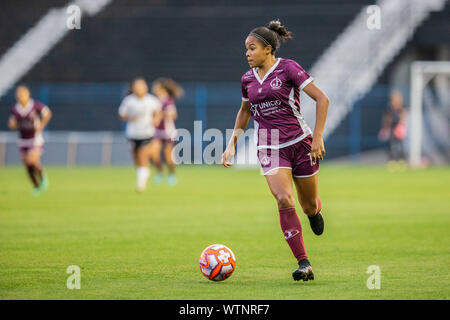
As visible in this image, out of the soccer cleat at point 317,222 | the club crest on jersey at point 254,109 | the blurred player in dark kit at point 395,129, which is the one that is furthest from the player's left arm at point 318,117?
the blurred player in dark kit at point 395,129

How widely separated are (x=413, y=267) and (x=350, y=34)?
1001 inches

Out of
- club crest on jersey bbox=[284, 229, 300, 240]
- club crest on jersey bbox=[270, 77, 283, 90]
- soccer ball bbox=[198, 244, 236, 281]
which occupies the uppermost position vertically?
club crest on jersey bbox=[270, 77, 283, 90]

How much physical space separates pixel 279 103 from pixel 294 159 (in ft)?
1.85

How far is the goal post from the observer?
29.3 m

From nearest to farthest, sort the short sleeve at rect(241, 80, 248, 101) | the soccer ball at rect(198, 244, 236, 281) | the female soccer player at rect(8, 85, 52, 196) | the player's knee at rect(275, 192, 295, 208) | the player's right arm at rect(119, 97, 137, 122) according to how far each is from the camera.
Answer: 1. the soccer ball at rect(198, 244, 236, 281)
2. the player's knee at rect(275, 192, 295, 208)
3. the short sleeve at rect(241, 80, 248, 101)
4. the female soccer player at rect(8, 85, 52, 196)
5. the player's right arm at rect(119, 97, 137, 122)

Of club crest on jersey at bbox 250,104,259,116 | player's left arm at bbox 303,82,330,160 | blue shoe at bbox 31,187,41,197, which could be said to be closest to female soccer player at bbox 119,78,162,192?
blue shoe at bbox 31,187,41,197

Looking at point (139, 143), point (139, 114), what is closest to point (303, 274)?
point (139, 143)

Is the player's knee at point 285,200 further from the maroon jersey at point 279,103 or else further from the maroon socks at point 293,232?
the maroon jersey at point 279,103

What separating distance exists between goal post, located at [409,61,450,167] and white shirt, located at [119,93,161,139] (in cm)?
1216

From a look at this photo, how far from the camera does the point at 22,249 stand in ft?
32.2

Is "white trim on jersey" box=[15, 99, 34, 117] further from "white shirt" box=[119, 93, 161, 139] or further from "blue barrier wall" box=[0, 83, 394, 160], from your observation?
"blue barrier wall" box=[0, 83, 394, 160]

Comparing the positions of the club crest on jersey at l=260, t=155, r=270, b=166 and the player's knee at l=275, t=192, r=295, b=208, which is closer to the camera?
the player's knee at l=275, t=192, r=295, b=208

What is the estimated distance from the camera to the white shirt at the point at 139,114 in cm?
1989

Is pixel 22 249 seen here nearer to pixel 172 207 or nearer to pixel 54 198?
pixel 172 207
